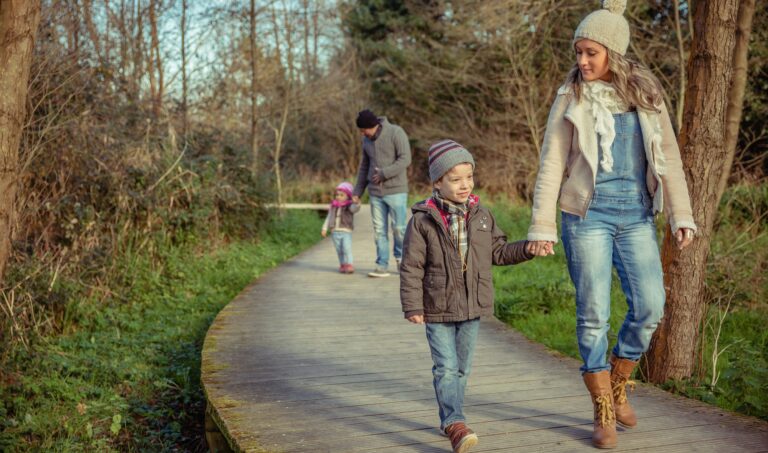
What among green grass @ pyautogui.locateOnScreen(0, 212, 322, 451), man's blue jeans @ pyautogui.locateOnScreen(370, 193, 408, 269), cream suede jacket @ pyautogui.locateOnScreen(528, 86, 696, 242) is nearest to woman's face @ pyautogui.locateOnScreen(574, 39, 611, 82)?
cream suede jacket @ pyautogui.locateOnScreen(528, 86, 696, 242)

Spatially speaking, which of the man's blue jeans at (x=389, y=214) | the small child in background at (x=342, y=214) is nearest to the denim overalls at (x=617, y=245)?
the man's blue jeans at (x=389, y=214)

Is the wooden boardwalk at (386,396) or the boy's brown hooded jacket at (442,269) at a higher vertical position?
the boy's brown hooded jacket at (442,269)

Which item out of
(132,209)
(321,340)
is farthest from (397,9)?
(321,340)

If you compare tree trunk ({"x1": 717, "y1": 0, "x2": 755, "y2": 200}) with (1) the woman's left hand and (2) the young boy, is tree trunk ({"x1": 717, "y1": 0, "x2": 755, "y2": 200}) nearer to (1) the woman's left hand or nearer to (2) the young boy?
(1) the woman's left hand

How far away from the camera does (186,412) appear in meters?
5.72

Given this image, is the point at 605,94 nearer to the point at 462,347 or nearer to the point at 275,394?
the point at 462,347

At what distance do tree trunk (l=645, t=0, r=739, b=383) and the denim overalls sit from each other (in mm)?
1136

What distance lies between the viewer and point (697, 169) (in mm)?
4414

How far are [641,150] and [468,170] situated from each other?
2.61ft

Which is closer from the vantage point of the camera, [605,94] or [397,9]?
[605,94]

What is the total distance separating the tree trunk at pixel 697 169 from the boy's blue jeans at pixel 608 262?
3.73 feet

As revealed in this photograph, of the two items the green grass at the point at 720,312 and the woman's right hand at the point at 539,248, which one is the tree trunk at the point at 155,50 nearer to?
the green grass at the point at 720,312

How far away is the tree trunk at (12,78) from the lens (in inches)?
162

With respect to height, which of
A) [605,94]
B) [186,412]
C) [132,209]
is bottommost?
[186,412]
